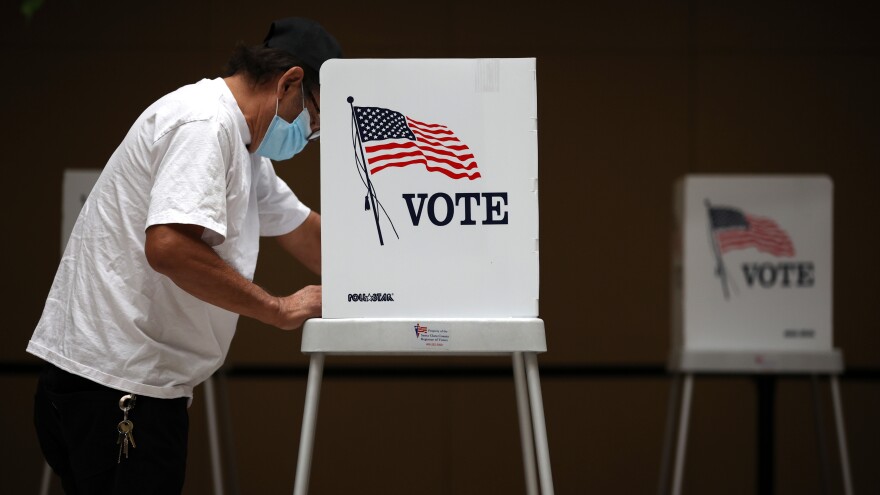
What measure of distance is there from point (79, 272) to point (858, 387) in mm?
3744

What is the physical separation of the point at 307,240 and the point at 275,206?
13cm

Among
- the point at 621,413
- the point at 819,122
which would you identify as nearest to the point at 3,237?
the point at 621,413

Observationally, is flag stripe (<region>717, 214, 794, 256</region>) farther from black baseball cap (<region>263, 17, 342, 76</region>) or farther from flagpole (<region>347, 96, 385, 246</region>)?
flagpole (<region>347, 96, 385, 246</region>)

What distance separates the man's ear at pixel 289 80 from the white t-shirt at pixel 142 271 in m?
0.10

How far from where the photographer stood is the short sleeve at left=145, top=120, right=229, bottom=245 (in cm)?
179

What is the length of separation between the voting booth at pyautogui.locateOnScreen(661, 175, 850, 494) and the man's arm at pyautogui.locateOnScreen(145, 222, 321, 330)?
2032mm

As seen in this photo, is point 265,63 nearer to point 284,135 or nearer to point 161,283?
point 284,135

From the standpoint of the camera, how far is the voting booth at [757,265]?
3.59 m

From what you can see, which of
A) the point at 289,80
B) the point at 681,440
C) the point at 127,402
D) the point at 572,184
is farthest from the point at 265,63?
the point at 572,184

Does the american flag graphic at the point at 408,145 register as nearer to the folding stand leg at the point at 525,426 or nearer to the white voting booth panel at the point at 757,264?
the folding stand leg at the point at 525,426

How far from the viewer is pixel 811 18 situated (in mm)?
4715

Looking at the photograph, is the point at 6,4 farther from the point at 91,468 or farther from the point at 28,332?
the point at 91,468

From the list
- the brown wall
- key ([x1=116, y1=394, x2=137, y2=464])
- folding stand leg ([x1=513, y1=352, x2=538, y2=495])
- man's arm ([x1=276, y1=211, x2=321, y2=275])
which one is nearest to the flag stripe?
the brown wall

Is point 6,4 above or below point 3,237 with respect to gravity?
above
